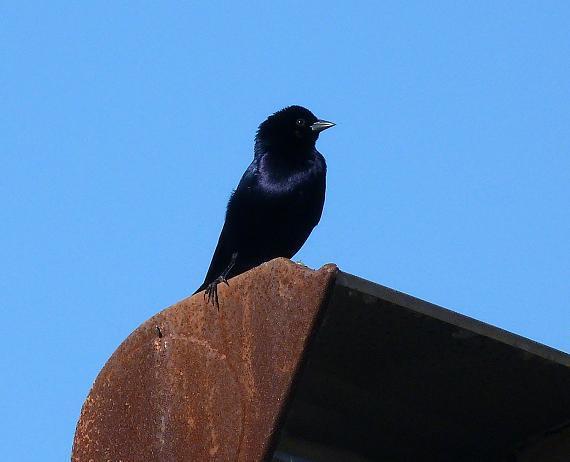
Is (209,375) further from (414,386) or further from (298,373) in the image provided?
(414,386)

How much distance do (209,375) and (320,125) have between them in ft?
14.3

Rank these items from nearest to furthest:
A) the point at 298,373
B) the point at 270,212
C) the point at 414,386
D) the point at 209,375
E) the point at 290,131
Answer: the point at 298,373 < the point at 209,375 < the point at 414,386 < the point at 270,212 < the point at 290,131

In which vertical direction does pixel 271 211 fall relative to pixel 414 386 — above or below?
above

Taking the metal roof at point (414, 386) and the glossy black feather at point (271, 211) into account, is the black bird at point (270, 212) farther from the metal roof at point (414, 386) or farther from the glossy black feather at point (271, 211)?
the metal roof at point (414, 386)

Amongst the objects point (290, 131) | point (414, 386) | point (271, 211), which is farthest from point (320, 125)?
point (414, 386)

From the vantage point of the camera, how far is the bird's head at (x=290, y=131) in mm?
7423

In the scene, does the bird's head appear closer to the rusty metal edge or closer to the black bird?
the black bird

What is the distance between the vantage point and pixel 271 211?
23.1ft

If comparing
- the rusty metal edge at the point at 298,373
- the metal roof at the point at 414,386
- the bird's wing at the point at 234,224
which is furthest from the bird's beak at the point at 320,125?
the rusty metal edge at the point at 298,373

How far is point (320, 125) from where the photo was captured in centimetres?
774

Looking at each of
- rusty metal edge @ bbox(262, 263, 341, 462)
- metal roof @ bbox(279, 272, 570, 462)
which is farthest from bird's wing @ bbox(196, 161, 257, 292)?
rusty metal edge @ bbox(262, 263, 341, 462)

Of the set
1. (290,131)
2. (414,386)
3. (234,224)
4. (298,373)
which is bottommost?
(298,373)

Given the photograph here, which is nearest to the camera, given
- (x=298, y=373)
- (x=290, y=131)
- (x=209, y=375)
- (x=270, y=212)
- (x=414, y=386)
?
(x=298, y=373)

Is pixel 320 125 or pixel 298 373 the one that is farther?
pixel 320 125
